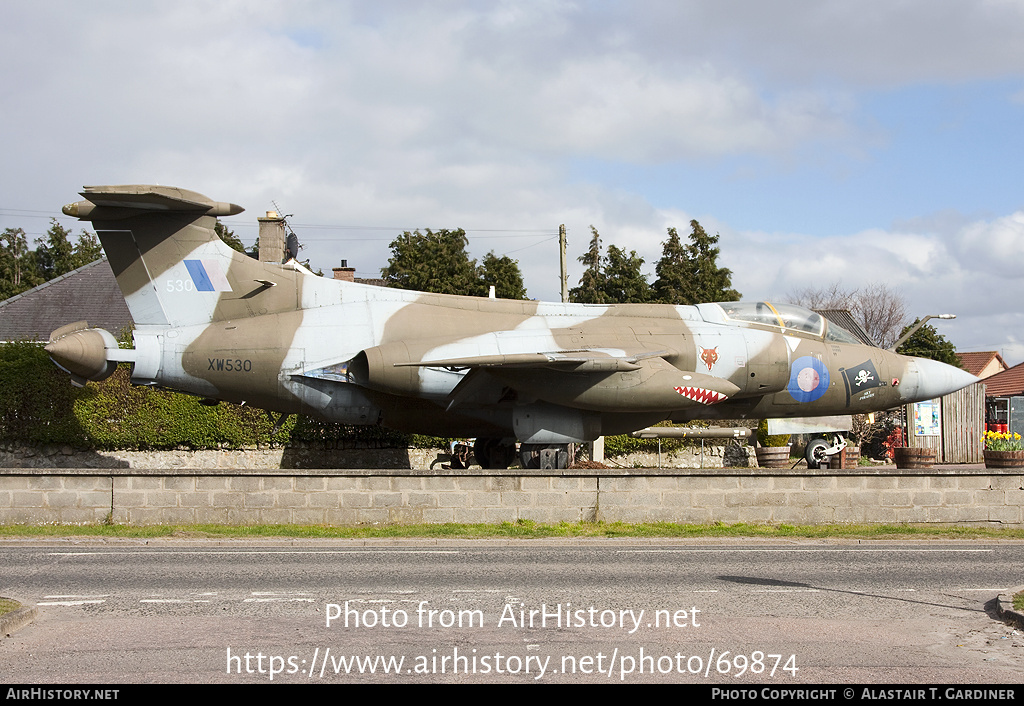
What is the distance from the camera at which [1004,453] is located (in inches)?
806

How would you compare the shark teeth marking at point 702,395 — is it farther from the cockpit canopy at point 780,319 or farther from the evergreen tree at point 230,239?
the evergreen tree at point 230,239

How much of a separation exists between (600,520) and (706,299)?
36.3 meters

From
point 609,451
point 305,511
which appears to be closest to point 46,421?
point 305,511

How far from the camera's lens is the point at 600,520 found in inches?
642

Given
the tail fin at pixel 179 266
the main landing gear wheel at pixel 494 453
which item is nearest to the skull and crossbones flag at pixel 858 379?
the main landing gear wheel at pixel 494 453

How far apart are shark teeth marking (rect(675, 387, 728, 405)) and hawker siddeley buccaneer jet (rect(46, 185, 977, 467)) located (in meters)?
0.03

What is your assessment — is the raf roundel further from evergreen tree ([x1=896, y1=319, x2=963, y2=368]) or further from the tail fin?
evergreen tree ([x1=896, y1=319, x2=963, y2=368])

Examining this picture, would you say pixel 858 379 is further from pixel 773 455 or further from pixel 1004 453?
pixel 773 455

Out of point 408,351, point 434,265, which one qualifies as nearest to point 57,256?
point 434,265

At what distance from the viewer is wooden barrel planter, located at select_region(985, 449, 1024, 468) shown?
20.3 meters

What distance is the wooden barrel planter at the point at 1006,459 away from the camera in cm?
2030

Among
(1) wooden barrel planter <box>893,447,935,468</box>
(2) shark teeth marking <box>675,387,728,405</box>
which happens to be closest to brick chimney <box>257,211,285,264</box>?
(2) shark teeth marking <box>675,387,728,405</box>

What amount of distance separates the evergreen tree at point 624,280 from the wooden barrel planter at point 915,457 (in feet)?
86.1
